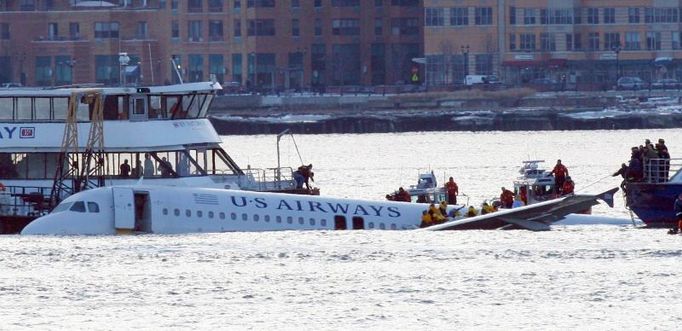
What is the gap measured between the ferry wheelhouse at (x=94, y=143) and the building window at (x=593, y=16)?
A: 336 ft

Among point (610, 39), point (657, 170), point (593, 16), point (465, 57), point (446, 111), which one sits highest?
point (593, 16)

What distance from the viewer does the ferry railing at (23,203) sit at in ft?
188

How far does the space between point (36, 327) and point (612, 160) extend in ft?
232

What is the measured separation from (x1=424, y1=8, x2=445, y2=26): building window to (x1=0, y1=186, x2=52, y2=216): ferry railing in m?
102

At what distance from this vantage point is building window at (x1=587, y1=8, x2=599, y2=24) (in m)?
160

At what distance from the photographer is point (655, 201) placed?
54531 millimetres

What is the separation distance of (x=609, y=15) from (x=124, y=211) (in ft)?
364

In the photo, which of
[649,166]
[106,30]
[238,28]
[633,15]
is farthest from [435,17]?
[649,166]

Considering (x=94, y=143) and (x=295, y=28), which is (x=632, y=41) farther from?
(x=94, y=143)

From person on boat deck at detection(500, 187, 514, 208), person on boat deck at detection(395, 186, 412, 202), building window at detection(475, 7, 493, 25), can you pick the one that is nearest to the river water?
person on boat deck at detection(500, 187, 514, 208)

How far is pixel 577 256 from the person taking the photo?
47719mm

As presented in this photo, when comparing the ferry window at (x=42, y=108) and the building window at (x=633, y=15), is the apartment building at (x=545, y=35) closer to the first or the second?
the building window at (x=633, y=15)

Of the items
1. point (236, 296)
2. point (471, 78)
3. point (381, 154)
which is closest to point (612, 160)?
point (381, 154)

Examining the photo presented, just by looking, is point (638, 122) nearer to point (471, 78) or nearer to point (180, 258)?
point (471, 78)
